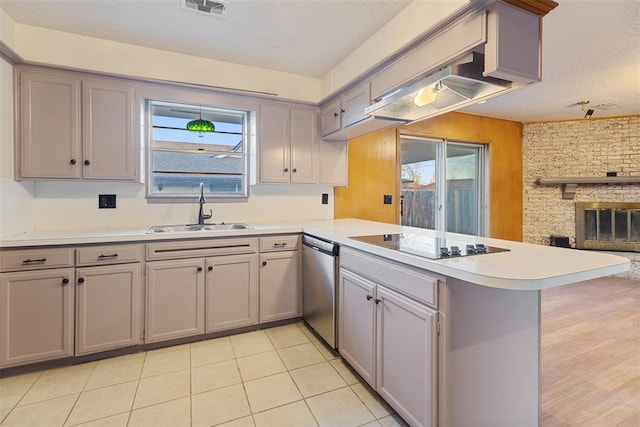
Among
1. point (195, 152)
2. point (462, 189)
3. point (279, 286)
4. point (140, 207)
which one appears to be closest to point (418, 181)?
point (462, 189)

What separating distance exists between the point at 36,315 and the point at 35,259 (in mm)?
375

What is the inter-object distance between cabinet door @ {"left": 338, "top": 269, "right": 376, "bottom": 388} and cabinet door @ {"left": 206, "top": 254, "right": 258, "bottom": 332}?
866mm

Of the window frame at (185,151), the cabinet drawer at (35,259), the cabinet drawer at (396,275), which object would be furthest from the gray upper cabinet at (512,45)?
the cabinet drawer at (35,259)

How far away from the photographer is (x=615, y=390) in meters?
1.94

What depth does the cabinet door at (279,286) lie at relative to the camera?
270cm

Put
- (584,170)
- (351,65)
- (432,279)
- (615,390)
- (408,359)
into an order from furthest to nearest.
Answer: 1. (584,170)
2. (351,65)
3. (615,390)
4. (408,359)
5. (432,279)

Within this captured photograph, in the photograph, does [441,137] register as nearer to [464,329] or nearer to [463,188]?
[463,188]

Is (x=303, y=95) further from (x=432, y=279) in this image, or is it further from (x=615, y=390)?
(x=615, y=390)

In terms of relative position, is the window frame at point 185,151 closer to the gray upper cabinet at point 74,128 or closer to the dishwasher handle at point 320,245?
the gray upper cabinet at point 74,128

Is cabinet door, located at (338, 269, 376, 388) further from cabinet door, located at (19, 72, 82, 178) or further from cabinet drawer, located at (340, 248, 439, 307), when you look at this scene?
cabinet door, located at (19, 72, 82, 178)

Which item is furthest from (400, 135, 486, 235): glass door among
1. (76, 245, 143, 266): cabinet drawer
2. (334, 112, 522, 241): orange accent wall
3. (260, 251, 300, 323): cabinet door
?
(76, 245, 143, 266): cabinet drawer

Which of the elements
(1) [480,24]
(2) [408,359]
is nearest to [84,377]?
(2) [408,359]

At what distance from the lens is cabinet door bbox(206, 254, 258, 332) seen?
251 cm

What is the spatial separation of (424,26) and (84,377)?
312cm
